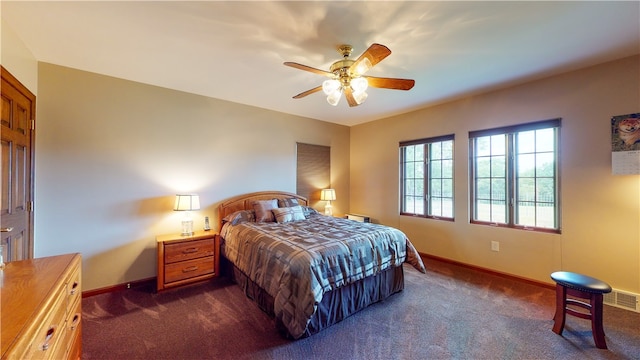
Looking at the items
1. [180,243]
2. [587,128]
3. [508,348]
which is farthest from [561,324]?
[180,243]

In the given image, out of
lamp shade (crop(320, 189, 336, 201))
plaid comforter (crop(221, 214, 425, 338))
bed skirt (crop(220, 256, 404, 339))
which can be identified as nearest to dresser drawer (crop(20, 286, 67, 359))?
plaid comforter (crop(221, 214, 425, 338))

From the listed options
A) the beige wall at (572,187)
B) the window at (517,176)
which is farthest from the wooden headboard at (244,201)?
the window at (517,176)

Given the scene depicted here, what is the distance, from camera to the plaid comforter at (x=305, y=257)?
6.70 ft

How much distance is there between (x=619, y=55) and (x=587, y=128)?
29.1 inches

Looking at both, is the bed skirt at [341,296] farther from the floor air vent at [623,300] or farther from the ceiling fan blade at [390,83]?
the floor air vent at [623,300]

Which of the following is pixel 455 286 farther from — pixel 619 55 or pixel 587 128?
pixel 619 55

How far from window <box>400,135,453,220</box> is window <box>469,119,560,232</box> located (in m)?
0.37

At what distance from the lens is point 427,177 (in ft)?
14.0

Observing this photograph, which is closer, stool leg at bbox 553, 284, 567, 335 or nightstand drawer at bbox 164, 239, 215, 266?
stool leg at bbox 553, 284, 567, 335

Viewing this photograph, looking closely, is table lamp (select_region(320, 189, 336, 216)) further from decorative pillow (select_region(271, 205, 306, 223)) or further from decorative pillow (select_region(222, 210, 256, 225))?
decorative pillow (select_region(222, 210, 256, 225))

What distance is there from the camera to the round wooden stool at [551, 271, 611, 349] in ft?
6.51

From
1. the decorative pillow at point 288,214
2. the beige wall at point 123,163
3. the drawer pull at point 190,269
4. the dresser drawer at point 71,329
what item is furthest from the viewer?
the decorative pillow at point 288,214

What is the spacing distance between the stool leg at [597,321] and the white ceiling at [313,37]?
7.35 feet

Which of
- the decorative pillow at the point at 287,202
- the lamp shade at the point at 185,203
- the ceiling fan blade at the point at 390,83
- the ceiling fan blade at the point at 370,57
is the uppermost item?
the ceiling fan blade at the point at 370,57
